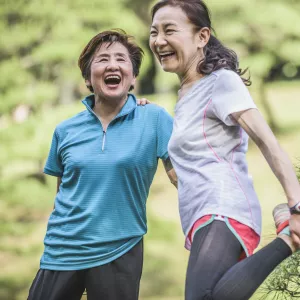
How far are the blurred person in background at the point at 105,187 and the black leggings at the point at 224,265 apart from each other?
341 mm

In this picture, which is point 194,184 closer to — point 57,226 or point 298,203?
point 298,203

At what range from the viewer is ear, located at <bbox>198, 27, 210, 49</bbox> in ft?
4.90

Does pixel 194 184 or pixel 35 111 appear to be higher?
pixel 35 111

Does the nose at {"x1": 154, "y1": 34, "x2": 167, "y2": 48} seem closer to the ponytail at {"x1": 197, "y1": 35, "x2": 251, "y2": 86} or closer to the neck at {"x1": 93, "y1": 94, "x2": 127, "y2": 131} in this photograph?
the ponytail at {"x1": 197, "y1": 35, "x2": 251, "y2": 86}

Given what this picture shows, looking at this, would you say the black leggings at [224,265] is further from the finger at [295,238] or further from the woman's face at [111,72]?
the woman's face at [111,72]

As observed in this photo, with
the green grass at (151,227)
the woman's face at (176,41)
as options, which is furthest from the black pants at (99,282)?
the green grass at (151,227)

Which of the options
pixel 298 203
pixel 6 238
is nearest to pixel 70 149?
pixel 298 203

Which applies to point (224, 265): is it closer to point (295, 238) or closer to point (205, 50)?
point (295, 238)

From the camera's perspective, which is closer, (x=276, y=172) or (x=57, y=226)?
(x=276, y=172)

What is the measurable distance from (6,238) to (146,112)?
486 centimetres

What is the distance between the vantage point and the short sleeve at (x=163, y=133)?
171 cm

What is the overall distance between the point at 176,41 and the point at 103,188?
1.32 feet

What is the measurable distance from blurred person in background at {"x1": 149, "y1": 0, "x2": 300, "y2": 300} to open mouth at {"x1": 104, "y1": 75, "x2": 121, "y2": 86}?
10.2 inches

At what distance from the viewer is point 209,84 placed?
143 cm
